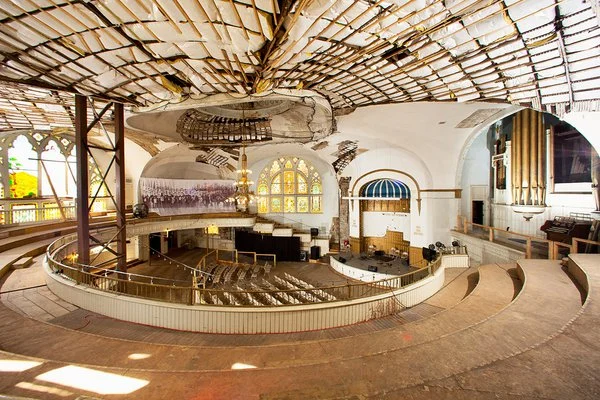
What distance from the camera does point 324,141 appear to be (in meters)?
13.6

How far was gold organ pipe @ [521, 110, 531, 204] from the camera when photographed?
29.3 ft

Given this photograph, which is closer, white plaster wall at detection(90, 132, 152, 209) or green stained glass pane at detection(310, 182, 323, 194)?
white plaster wall at detection(90, 132, 152, 209)

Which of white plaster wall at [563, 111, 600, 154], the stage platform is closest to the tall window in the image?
the stage platform

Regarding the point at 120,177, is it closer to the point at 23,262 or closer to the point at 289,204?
the point at 23,262

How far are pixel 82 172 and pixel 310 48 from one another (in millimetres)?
6642

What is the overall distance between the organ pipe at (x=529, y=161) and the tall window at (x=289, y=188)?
1125 cm

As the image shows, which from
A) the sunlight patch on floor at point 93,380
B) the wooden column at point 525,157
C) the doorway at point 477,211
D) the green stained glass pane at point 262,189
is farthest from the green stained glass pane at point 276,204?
the sunlight patch on floor at point 93,380

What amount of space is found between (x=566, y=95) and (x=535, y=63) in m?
1.87

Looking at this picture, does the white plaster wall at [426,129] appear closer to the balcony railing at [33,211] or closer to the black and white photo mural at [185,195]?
the black and white photo mural at [185,195]

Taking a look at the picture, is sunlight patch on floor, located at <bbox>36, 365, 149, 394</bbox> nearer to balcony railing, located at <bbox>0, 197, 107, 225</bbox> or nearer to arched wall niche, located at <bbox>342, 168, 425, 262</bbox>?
balcony railing, located at <bbox>0, 197, 107, 225</bbox>

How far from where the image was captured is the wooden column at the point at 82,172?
21.8ft

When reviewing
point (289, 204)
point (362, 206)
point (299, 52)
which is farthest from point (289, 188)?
point (299, 52)

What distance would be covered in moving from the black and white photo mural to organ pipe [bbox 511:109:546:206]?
53.0 feet

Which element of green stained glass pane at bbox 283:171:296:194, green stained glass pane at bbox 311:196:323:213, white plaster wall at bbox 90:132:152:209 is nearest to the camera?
white plaster wall at bbox 90:132:152:209
